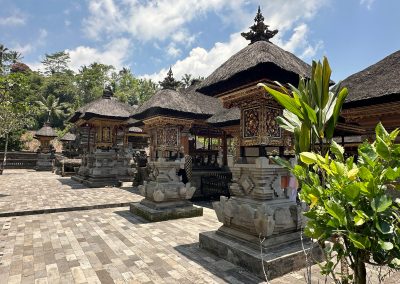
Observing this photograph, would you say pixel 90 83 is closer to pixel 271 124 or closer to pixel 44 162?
pixel 44 162

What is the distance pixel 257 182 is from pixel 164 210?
12.9 feet

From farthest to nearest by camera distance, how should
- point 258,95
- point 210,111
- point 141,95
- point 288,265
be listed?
point 141,95, point 210,111, point 258,95, point 288,265

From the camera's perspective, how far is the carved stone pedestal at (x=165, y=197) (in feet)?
26.5

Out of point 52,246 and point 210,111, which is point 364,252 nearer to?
point 52,246

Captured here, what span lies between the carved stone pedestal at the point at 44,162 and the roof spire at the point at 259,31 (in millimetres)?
29529

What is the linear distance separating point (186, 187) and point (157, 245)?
3.34 meters

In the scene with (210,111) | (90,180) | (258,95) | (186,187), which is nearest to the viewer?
(258,95)

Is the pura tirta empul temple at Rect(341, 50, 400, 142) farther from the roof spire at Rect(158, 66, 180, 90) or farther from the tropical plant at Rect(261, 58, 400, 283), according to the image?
the roof spire at Rect(158, 66, 180, 90)

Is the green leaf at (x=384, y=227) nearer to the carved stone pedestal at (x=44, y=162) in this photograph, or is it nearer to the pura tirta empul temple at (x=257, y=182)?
the pura tirta empul temple at (x=257, y=182)

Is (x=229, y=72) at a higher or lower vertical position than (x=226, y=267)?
higher

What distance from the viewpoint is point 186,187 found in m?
8.87

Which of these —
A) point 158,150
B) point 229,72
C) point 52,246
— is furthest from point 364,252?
point 158,150

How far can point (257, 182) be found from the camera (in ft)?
17.1

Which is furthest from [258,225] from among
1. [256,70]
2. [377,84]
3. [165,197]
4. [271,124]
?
[377,84]
